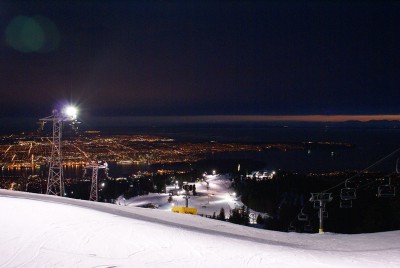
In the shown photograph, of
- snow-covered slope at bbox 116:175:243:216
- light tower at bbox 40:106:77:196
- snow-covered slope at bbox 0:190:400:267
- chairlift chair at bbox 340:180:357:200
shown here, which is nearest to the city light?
light tower at bbox 40:106:77:196

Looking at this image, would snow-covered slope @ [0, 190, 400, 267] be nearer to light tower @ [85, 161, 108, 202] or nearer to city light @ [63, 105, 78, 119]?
city light @ [63, 105, 78, 119]

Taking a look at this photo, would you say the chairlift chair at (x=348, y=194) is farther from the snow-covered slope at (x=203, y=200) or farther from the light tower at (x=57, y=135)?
the snow-covered slope at (x=203, y=200)

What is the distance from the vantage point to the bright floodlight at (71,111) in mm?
14000

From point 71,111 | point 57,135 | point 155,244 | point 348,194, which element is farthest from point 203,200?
point 155,244

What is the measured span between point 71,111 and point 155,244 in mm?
9195

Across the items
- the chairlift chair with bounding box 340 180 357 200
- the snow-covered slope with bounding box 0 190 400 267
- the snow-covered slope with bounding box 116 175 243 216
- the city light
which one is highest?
the city light

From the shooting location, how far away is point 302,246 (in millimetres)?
7203

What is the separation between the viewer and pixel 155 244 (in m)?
6.36

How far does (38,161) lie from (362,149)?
111911 millimetres

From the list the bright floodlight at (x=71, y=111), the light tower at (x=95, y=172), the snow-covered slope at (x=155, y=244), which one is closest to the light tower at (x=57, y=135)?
the bright floodlight at (x=71, y=111)

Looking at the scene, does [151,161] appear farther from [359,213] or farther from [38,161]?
[359,213]

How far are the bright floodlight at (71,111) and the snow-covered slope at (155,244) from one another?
5524mm

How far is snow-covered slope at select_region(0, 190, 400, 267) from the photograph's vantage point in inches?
215

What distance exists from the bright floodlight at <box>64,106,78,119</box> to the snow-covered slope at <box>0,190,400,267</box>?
5.52 meters
